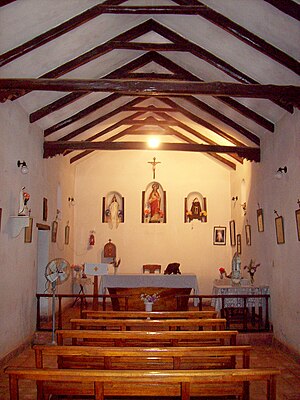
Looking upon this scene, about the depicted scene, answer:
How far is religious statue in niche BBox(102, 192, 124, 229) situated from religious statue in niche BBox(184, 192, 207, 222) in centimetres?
230

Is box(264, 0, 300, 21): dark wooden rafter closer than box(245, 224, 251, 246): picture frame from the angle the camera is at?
Yes

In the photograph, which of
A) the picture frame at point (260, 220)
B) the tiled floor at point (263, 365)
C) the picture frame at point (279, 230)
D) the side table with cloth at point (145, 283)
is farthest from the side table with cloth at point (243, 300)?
the picture frame at point (260, 220)

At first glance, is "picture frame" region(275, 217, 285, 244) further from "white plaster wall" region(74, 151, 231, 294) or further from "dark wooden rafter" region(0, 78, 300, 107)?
"white plaster wall" region(74, 151, 231, 294)

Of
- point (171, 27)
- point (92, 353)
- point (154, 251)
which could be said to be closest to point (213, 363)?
point (92, 353)

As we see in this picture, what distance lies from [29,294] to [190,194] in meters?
7.79

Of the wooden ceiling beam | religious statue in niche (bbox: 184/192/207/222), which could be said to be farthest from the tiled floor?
religious statue in niche (bbox: 184/192/207/222)

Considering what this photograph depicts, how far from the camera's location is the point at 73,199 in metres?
16.6

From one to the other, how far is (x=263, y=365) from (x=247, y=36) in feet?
19.2

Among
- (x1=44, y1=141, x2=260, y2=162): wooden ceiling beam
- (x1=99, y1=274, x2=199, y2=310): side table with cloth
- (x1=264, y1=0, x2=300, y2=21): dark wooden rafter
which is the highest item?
(x1=264, y1=0, x2=300, y2=21): dark wooden rafter

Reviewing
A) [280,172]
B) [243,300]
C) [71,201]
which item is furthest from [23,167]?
[71,201]

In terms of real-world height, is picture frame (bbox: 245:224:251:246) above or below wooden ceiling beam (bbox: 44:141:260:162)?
below

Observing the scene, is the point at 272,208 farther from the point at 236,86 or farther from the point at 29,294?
the point at 29,294

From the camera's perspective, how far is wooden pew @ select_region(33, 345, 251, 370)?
5.35 m

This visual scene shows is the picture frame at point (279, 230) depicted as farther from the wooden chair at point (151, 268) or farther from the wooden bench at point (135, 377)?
the wooden chair at point (151, 268)
